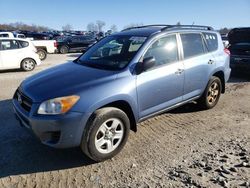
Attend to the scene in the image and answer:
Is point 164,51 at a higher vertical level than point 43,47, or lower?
higher

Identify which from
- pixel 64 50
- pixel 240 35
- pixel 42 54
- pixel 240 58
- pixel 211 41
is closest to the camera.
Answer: pixel 211 41

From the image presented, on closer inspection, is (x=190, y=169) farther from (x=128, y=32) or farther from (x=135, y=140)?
(x=128, y=32)

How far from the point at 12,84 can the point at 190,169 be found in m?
7.49

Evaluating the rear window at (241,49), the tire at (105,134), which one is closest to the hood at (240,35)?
the rear window at (241,49)

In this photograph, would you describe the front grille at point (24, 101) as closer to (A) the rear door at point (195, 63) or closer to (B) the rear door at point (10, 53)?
(A) the rear door at point (195, 63)

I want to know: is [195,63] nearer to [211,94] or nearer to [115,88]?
[211,94]

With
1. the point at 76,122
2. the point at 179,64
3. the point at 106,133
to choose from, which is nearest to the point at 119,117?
the point at 106,133

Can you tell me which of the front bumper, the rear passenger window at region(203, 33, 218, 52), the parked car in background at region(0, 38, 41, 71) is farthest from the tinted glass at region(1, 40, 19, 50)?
the front bumper

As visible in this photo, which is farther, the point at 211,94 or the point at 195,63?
the point at 211,94

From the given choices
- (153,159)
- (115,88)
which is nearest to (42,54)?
(115,88)

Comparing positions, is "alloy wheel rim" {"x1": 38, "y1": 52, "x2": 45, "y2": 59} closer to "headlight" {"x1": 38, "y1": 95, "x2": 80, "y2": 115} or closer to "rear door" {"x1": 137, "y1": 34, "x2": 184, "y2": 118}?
A: "rear door" {"x1": 137, "y1": 34, "x2": 184, "y2": 118}

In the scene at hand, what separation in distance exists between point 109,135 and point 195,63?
2.41m

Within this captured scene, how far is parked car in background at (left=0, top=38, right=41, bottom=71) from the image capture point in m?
12.6

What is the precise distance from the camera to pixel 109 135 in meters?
4.30
